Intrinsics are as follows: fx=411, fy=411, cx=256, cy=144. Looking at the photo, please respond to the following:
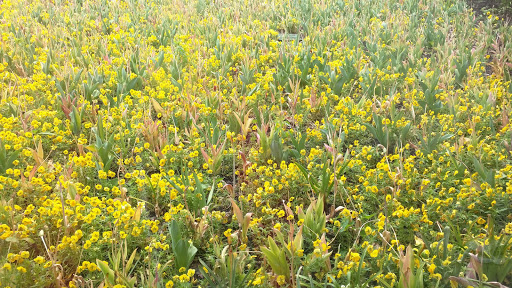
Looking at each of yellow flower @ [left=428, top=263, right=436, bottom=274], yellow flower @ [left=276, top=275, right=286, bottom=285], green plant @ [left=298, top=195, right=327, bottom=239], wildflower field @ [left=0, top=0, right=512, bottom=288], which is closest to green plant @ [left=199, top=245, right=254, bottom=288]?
wildflower field @ [left=0, top=0, right=512, bottom=288]

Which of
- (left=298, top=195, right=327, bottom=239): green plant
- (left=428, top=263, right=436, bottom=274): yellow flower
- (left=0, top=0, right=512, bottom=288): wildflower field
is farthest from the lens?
(left=298, top=195, right=327, bottom=239): green plant

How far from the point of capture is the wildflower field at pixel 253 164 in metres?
2.03

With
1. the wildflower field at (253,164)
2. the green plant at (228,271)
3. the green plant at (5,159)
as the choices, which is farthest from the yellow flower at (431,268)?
the green plant at (5,159)

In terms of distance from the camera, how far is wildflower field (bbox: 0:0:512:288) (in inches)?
79.8

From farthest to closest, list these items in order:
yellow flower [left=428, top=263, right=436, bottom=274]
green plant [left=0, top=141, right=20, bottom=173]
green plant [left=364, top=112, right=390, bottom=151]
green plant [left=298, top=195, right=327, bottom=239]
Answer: green plant [left=364, top=112, right=390, bottom=151]
green plant [left=0, top=141, right=20, bottom=173]
green plant [left=298, top=195, right=327, bottom=239]
yellow flower [left=428, top=263, right=436, bottom=274]

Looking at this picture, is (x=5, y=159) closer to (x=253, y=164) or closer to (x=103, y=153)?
(x=103, y=153)

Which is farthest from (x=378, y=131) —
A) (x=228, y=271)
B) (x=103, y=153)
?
(x=103, y=153)

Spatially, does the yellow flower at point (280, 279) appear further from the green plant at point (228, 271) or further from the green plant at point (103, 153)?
the green plant at point (103, 153)

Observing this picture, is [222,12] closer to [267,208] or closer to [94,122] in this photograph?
[94,122]

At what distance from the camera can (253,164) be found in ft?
8.95

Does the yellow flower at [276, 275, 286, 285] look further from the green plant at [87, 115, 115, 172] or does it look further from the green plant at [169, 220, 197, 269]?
the green plant at [87, 115, 115, 172]

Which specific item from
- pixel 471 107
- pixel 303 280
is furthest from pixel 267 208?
pixel 471 107

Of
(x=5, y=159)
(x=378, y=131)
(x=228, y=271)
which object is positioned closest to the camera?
(x=228, y=271)

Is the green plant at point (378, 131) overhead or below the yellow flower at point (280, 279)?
overhead
